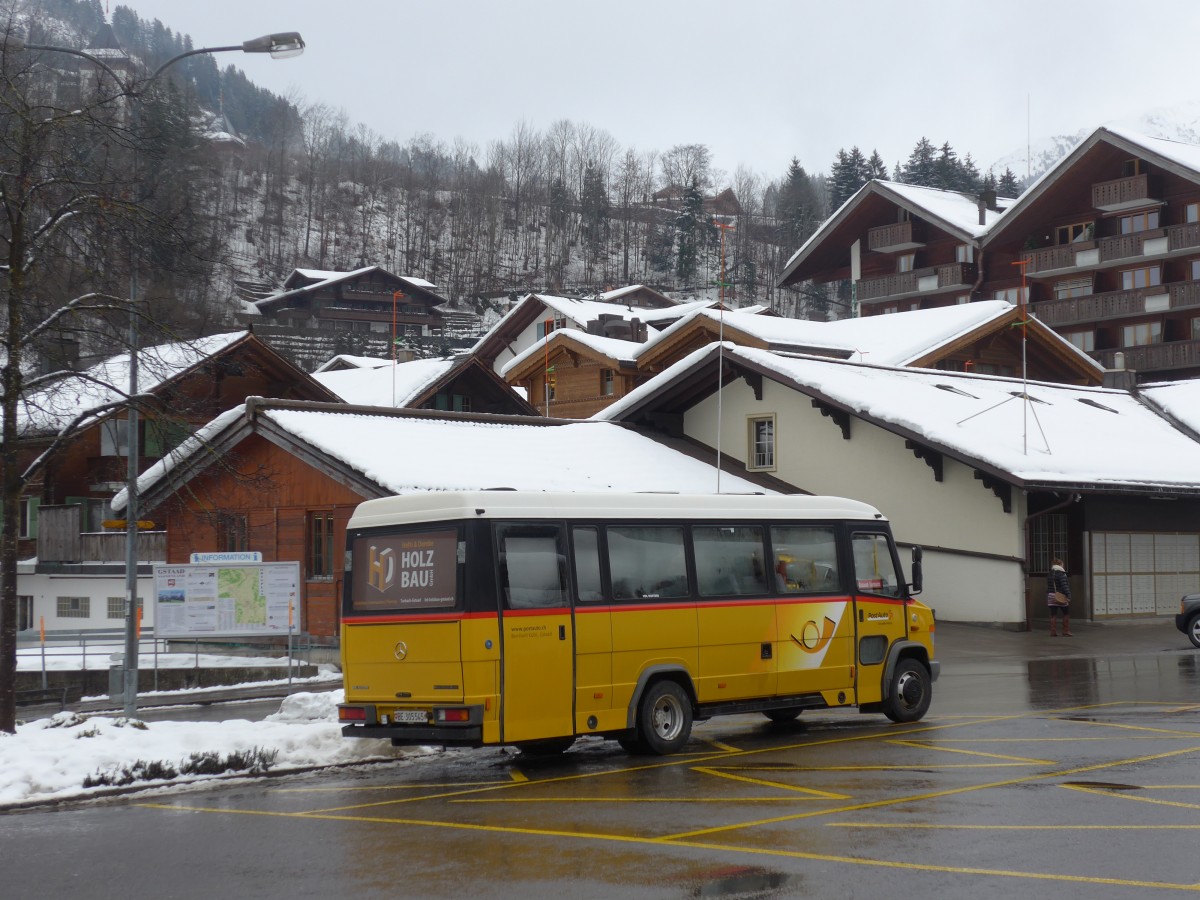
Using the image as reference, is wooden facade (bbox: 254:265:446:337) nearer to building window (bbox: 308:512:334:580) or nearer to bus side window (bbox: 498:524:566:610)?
building window (bbox: 308:512:334:580)

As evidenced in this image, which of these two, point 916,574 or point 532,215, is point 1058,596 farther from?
point 532,215

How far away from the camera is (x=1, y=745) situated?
13914 millimetres

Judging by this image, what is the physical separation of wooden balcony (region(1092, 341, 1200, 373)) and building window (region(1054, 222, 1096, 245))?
17.6ft

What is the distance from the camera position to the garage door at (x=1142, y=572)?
3306cm

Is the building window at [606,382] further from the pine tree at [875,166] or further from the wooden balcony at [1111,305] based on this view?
the pine tree at [875,166]

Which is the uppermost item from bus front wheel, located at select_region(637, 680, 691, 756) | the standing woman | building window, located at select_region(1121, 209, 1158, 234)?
building window, located at select_region(1121, 209, 1158, 234)

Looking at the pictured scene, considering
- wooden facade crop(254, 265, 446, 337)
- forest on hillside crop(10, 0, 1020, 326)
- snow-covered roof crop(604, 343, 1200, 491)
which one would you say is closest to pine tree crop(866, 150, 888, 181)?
forest on hillside crop(10, 0, 1020, 326)

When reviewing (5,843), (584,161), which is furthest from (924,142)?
(5,843)

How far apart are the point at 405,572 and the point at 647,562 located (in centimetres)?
266

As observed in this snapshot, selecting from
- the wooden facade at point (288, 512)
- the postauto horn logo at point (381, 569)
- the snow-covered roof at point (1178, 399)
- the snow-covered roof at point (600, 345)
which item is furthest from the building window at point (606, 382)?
the postauto horn logo at point (381, 569)

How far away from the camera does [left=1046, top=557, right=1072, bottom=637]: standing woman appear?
1174 inches

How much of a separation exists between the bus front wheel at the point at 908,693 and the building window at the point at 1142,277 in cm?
4892

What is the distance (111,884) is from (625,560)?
6.94 m

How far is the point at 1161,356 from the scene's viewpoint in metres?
60.6
